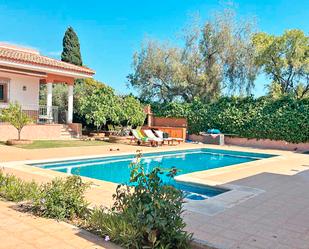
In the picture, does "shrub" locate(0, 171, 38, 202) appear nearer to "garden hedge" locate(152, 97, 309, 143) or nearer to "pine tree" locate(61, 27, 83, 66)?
"garden hedge" locate(152, 97, 309, 143)

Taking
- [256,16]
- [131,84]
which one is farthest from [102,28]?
[256,16]

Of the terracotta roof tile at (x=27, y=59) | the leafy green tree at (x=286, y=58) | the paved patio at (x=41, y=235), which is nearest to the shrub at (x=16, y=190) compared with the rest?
the paved patio at (x=41, y=235)

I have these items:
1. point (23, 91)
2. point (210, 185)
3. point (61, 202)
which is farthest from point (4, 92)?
point (61, 202)

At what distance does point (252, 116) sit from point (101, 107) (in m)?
10.5

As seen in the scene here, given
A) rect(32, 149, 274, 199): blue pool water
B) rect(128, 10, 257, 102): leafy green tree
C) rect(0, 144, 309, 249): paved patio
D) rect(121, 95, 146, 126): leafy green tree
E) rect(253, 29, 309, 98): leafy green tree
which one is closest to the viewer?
rect(0, 144, 309, 249): paved patio

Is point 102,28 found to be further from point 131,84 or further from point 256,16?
point 256,16

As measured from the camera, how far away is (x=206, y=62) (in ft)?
89.1

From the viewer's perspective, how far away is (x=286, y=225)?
16.1ft

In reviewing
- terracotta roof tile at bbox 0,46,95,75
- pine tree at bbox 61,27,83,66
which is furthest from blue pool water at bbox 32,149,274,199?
pine tree at bbox 61,27,83,66

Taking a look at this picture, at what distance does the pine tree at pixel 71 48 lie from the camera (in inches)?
1427

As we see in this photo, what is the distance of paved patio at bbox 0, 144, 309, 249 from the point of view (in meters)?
4.27

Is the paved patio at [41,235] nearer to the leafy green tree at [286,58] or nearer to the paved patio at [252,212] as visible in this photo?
the paved patio at [252,212]

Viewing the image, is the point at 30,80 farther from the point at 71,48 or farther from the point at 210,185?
the point at 210,185

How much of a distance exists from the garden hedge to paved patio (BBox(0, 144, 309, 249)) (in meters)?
10.9
